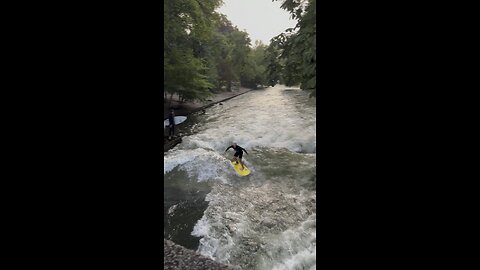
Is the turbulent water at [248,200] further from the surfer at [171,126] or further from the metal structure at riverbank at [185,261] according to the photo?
the metal structure at riverbank at [185,261]

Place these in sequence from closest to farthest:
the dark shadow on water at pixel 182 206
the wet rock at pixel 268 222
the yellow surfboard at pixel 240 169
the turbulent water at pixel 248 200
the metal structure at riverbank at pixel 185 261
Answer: the metal structure at riverbank at pixel 185 261 < the turbulent water at pixel 248 200 < the dark shadow on water at pixel 182 206 < the wet rock at pixel 268 222 < the yellow surfboard at pixel 240 169

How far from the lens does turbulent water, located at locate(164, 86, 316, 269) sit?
6.52 meters

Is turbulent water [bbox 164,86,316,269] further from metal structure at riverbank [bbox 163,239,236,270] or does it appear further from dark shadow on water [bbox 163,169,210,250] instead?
metal structure at riverbank [bbox 163,239,236,270]

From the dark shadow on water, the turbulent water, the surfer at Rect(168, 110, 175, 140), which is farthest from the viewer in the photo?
the surfer at Rect(168, 110, 175, 140)

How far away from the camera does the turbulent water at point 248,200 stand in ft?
21.4

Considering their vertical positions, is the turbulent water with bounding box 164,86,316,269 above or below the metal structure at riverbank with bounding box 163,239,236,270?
below

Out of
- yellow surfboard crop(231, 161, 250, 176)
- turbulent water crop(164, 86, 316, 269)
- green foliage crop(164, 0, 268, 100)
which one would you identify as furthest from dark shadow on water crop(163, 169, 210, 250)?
green foliage crop(164, 0, 268, 100)

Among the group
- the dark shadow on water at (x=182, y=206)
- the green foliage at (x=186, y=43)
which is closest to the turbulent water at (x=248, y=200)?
the dark shadow on water at (x=182, y=206)
